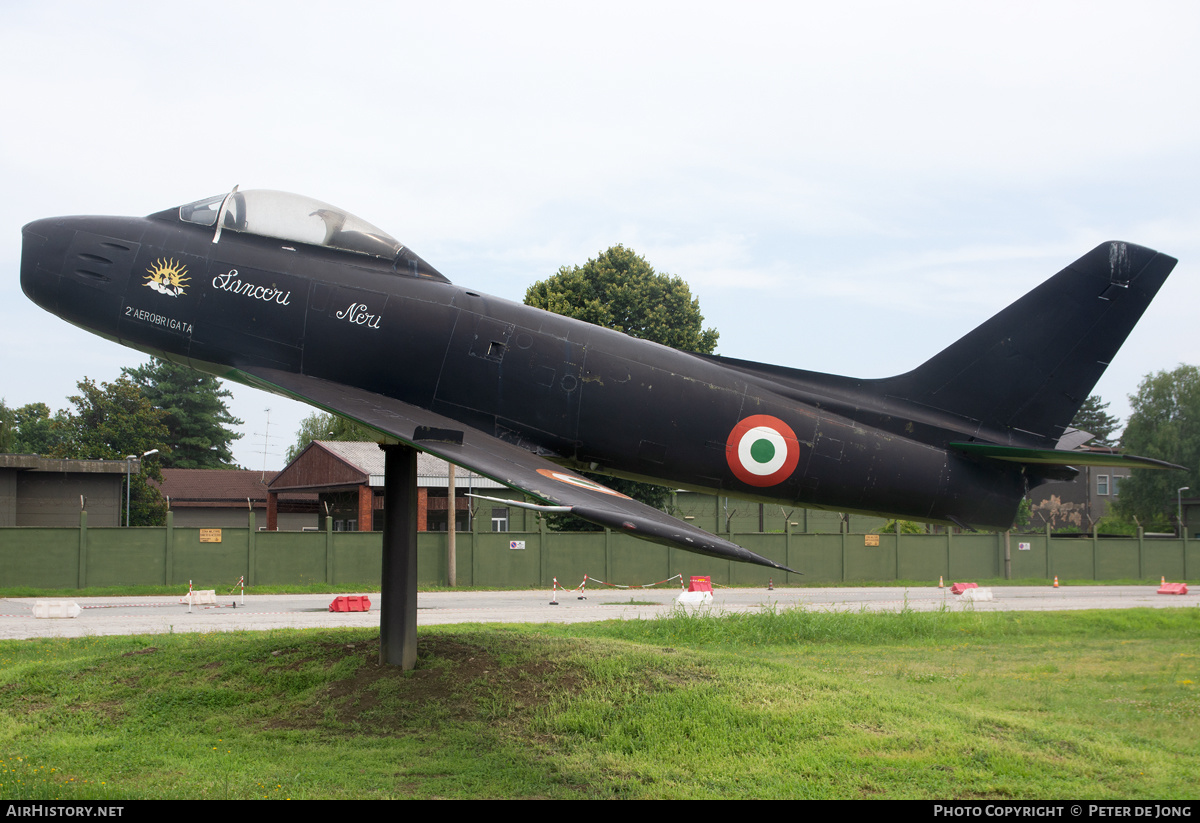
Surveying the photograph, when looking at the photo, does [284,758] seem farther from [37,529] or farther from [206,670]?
[37,529]

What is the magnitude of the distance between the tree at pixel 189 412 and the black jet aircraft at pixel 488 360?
273ft

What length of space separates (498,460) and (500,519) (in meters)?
46.3

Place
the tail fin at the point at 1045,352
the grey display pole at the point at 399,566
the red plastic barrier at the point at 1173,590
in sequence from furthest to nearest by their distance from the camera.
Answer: the red plastic barrier at the point at 1173,590 → the grey display pole at the point at 399,566 → the tail fin at the point at 1045,352

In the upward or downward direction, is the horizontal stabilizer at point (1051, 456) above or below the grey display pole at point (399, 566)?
above

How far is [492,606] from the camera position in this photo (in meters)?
25.8

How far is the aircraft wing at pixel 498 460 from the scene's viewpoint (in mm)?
5957

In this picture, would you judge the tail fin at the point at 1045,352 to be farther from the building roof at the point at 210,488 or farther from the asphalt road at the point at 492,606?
the building roof at the point at 210,488

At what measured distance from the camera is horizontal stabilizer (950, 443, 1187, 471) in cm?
788

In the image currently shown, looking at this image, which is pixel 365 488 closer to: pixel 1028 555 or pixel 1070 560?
pixel 1028 555

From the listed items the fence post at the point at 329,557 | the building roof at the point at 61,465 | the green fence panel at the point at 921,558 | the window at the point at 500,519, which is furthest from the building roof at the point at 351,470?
the green fence panel at the point at 921,558

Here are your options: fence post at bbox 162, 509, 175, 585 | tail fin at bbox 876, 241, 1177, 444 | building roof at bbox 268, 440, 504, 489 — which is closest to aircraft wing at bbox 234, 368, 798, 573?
tail fin at bbox 876, 241, 1177, 444

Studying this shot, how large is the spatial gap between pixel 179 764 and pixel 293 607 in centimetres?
1796

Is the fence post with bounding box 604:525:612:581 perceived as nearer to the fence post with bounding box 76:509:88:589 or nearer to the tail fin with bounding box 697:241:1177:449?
the fence post with bounding box 76:509:88:589

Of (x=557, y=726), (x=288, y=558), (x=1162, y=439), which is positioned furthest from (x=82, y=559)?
(x=1162, y=439)
